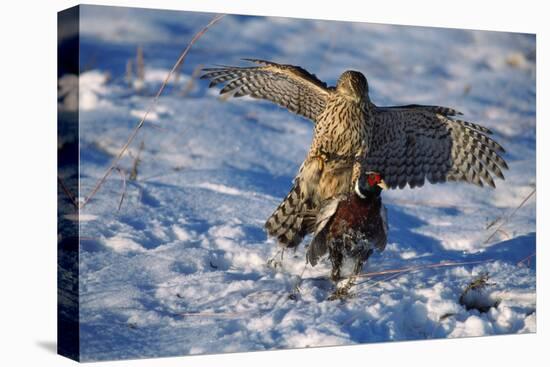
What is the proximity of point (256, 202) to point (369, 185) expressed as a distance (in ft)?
2.26

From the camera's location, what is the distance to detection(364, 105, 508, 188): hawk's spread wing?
16.5ft

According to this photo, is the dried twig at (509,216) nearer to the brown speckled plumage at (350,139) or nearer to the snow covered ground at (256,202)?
the snow covered ground at (256,202)

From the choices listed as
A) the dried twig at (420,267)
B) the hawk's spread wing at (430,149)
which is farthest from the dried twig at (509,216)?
the hawk's spread wing at (430,149)

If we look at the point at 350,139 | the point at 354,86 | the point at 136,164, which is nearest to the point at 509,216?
the point at 350,139

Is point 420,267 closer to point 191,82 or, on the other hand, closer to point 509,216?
point 509,216

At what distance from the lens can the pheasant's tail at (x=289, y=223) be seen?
489cm

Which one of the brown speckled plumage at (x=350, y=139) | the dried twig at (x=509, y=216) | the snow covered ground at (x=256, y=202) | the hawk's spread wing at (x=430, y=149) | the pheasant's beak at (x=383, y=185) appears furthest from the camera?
the dried twig at (x=509, y=216)

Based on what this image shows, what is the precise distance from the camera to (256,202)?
16.2ft

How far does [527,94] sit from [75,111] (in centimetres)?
312

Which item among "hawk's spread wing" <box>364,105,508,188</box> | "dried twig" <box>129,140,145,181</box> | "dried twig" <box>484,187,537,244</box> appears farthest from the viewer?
"dried twig" <box>484,187,537,244</box>

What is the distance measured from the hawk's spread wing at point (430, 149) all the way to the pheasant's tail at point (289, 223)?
1.64 feet

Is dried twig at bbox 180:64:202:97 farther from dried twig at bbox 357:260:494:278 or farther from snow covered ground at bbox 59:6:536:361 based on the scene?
dried twig at bbox 357:260:494:278

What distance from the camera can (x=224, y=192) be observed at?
4.94 metres

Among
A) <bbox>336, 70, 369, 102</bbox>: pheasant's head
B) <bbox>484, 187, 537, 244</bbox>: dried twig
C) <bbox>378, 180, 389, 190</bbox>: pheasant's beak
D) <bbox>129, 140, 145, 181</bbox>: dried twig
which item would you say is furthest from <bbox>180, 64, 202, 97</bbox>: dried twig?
<bbox>484, 187, 537, 244</bbox>: dried twig
